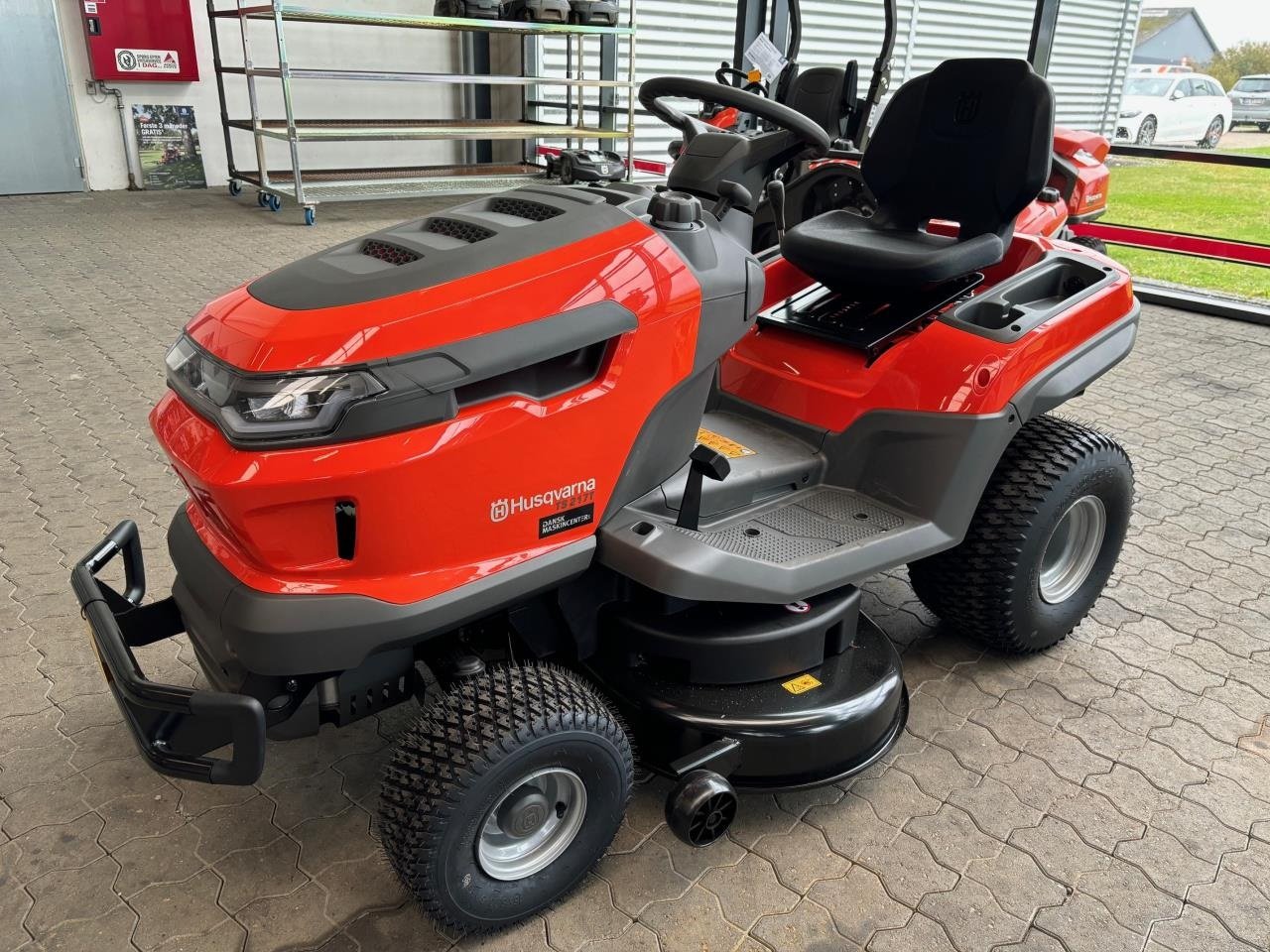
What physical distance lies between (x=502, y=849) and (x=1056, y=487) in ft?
4.47

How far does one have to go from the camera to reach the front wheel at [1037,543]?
85.0 inches

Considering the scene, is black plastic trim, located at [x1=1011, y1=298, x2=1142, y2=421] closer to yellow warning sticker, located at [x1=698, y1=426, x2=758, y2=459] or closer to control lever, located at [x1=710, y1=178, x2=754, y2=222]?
yellow warning sticker, located at [x1=698, y1=426, x2=758, y2=459]

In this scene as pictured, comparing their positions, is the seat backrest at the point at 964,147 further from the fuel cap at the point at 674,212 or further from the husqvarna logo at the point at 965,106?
the fuel cap at the point at 674,212

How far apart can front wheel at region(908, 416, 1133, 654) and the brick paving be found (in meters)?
0.14

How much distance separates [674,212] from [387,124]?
7.70 metres

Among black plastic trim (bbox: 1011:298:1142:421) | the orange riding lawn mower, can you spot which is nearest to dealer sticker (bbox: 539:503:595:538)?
the orange riding lawn mower

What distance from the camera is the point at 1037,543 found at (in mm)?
2168

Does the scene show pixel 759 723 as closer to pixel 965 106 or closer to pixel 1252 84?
pixel 965 106

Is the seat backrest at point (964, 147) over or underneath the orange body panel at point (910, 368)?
over

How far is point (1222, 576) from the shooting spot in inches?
111

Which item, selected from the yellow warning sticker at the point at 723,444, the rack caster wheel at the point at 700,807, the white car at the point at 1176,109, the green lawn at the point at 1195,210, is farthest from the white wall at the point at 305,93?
the rack caster wheel at the point at 700,807

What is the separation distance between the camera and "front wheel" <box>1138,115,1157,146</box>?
8789mm

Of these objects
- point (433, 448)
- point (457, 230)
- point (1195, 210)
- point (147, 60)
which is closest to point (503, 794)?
point (433, 448)

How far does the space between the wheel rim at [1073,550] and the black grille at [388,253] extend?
159 centimetres
